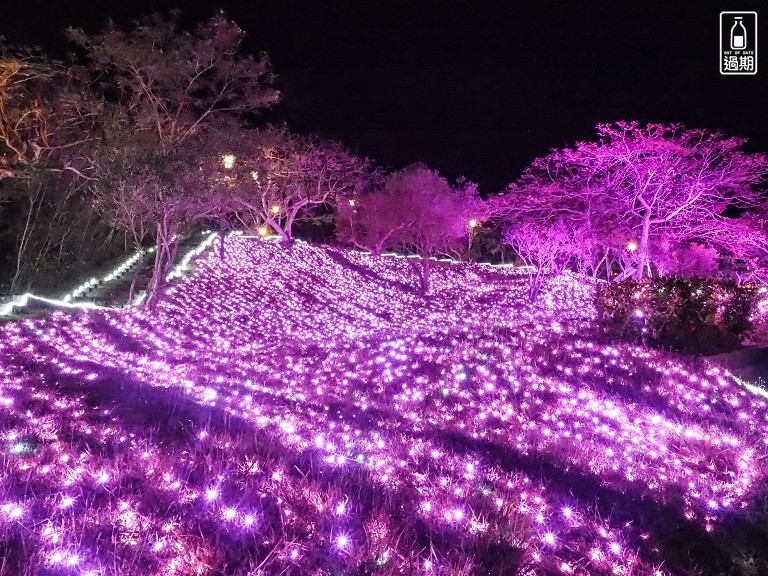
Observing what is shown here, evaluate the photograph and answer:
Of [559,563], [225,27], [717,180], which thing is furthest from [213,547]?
[717,180]

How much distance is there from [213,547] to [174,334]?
882cm

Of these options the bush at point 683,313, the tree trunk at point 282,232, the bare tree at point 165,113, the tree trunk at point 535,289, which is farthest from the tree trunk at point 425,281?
the bush at point 683,313

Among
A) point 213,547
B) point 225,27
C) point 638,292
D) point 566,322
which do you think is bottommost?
point 566,322

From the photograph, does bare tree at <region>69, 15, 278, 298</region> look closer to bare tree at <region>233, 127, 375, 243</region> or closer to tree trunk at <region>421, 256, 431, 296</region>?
bare tree at <region>233, 127, 375, 243</region>

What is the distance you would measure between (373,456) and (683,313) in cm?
586

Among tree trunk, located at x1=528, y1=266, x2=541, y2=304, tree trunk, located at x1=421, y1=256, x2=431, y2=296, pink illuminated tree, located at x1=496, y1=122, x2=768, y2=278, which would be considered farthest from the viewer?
tree trunk, located at x1=421, y1=256, x2=431, y2=296

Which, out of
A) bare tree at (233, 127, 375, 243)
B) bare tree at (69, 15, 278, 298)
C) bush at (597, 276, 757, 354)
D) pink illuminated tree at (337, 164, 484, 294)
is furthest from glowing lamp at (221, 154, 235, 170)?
pink illuminated tree at (337, 164, 484, 294)

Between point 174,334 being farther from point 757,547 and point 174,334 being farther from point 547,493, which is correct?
point 757,547

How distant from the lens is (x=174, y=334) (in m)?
10.9

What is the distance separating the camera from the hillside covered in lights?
2766 millimetres

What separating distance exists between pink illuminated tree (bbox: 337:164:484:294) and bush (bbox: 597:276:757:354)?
15.1m

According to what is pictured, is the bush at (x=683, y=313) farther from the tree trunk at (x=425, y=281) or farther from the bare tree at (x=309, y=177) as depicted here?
the tree trunk at (x=425, y=281)

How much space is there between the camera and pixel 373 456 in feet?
13.8

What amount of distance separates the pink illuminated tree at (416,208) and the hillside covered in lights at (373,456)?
49.6ft
